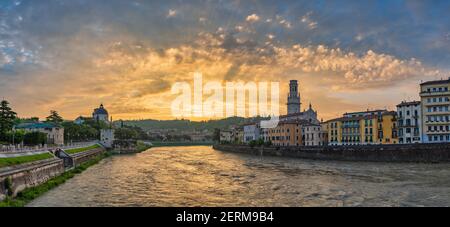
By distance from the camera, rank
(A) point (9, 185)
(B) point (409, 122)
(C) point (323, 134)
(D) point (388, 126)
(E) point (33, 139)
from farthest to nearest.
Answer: (C) point (323, 134) → (D) point (388, 126) → (B) point (409, 122) → (E) point (33, 139) → (A) point (9, 185)

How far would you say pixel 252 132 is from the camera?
138750 mm

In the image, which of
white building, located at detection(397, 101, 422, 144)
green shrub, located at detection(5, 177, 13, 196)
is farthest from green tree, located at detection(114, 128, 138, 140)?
green shrub, located at detection(5, 177, 13, 196)

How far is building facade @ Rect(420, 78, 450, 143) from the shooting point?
76.1 metres

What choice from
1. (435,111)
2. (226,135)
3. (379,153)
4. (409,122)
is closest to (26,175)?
(379,153)

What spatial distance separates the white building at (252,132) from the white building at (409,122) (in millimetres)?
56969

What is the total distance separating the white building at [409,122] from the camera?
79500 millimetres

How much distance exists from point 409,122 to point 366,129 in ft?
35.6

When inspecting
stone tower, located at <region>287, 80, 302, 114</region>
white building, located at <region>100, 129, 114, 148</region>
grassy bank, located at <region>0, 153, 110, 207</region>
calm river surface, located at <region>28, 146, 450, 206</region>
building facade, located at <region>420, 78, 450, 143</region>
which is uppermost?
stone tower, located at <region>287, 80, 302, 114</region>

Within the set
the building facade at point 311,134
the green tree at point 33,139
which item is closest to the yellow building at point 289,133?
the building facade at point 311,134

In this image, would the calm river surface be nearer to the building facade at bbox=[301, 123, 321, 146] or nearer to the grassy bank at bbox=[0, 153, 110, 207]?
the grassy bank at bbox=[0, 153, 110, 207]

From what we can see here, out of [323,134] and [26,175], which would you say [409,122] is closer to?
[323,134]

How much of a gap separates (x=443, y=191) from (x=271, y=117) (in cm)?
10819

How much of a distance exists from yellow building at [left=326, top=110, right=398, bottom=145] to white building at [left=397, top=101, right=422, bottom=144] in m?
2.34
